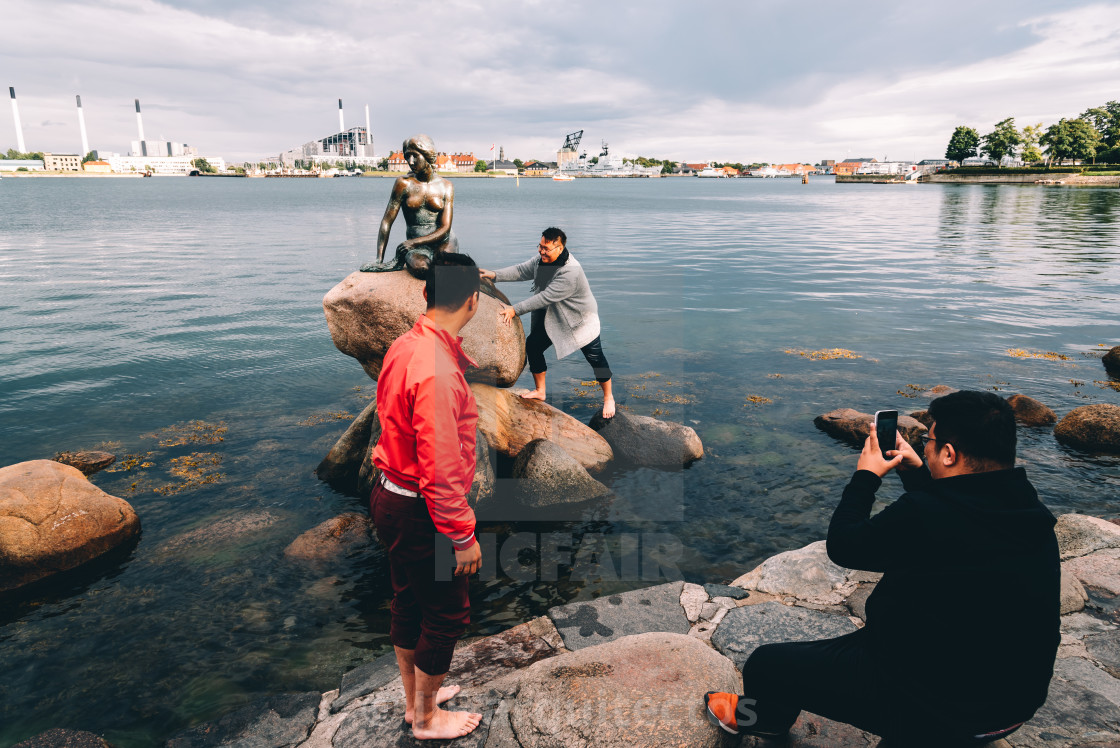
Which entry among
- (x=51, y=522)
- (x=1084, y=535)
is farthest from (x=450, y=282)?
(x=1084, y=535)

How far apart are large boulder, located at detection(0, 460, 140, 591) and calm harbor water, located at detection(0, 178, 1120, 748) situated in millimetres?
276

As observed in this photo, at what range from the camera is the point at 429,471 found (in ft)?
10.3

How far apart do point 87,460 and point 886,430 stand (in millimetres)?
10873

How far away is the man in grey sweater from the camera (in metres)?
8.83

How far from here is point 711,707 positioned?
3.60 metres

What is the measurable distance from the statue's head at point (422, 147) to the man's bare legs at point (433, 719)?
6.53m

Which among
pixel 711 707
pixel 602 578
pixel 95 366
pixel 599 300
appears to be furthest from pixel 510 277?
pixel 599 300

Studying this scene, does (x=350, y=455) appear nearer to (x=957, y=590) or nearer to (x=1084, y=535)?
(x=957, y=590)

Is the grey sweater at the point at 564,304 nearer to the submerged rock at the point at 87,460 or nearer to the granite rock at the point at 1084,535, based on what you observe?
the granite rock at the point at 1084,535

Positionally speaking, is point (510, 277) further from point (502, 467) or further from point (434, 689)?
point (434, 689)

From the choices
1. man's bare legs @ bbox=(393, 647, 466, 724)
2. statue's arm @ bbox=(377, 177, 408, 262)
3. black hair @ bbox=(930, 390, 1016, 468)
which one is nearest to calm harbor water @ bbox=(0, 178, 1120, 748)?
man's bare legs @ bbox=(393, 647, 466, 724)

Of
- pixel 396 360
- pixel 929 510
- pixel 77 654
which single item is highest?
pixel 396 360

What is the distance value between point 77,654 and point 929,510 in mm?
7039

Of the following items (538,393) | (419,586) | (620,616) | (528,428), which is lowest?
(620,616)
